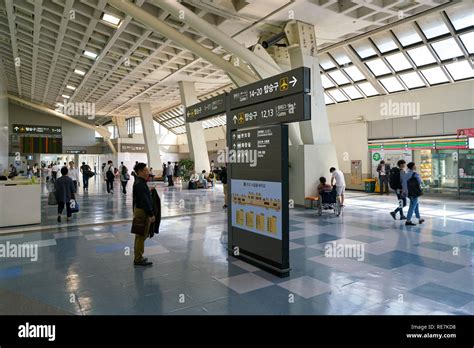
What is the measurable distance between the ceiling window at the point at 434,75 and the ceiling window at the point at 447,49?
790 mm

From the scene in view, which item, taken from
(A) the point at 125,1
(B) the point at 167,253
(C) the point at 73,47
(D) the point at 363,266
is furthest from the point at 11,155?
(D) the point at 363,266

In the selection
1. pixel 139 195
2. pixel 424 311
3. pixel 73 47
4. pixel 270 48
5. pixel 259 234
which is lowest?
pixel 424 311

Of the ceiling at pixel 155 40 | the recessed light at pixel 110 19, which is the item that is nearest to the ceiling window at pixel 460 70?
the ceiling at pixel 155 40

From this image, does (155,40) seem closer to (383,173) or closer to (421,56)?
(421,56)

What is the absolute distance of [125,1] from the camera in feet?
37.5

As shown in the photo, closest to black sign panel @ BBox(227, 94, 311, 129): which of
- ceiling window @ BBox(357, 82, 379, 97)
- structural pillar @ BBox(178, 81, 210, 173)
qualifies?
ceiling window @ BBox(357, 82, 379, 97)

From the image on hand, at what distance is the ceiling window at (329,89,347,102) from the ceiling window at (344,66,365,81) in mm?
1676

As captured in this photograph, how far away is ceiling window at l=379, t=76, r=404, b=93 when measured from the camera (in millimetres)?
18078

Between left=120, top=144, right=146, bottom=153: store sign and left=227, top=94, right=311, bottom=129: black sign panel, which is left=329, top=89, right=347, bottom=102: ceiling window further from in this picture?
left=120, top=144, right=146, bottom=153: store sign

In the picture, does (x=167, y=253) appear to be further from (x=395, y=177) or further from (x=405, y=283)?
(x=395, y=177)

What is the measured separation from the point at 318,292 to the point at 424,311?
1233mm

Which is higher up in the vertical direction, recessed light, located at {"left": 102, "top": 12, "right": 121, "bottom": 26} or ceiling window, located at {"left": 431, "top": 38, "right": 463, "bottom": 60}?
recessed light, located at {"left": 102, "top": 12, "right": 121, "bottom": 26}

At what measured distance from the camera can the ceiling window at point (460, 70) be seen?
15169 mm

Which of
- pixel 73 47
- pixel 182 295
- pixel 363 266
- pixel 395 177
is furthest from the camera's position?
pixel 73 47
